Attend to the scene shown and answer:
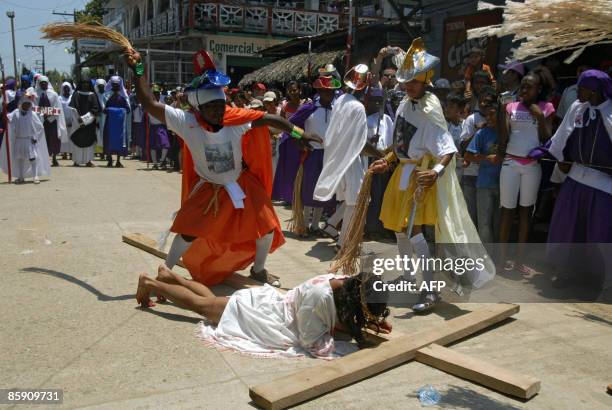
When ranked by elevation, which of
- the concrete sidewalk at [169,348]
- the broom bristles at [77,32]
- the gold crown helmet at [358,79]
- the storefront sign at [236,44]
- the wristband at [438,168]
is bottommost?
A: the concrete sidewalk at [169,348]

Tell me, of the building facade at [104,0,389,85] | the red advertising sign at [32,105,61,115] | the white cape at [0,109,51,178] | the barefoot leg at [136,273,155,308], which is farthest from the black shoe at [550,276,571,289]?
the building facade at [104,0,389,85]

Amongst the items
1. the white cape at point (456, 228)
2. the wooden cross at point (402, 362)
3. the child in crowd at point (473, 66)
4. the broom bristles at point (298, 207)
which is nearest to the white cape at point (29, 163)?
the broom bristles at point (298, 207)

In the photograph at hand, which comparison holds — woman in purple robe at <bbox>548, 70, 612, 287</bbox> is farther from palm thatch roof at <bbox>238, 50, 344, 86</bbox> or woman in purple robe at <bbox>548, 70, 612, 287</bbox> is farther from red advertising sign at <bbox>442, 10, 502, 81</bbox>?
palm thatch roof at <bbox>238, 50, 344, 86</bbox>

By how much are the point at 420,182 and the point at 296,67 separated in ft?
46.7

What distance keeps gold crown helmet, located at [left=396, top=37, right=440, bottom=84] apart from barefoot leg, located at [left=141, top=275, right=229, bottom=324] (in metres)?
2.21

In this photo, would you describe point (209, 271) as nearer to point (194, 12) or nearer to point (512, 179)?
point (512, 179)

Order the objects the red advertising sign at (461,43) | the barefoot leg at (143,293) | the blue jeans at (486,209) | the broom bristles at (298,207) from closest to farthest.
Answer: the barefoot leg at (143,293)
the blue jeans at (486,209)
the broom bristles at (298,207)
the red advertising sign at (461,43)

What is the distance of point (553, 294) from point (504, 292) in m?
0.42

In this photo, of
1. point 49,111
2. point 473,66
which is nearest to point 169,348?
point 473,66

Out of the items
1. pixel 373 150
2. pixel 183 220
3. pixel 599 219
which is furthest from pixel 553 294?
pixel 183 220

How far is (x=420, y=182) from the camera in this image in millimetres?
4598

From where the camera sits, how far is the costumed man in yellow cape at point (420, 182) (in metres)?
4.70

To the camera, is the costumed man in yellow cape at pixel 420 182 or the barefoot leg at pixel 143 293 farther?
the costumed man in yellow cape at pixel 420 182

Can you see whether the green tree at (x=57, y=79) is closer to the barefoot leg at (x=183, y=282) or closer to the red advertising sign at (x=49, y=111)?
the red advertising sign at (x=49, y=111)
